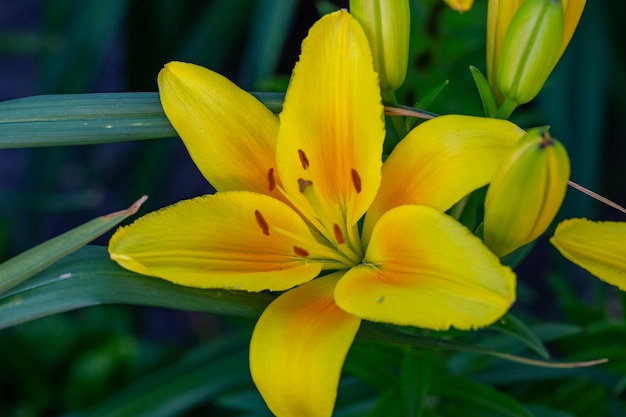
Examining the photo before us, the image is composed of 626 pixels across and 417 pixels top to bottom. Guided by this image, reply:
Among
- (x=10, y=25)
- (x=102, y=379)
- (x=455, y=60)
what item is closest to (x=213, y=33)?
(x=455, y=60)

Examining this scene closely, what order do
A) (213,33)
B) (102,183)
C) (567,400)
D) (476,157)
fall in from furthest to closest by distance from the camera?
(102,183) → (213,33) → (567,400) → (476,157)

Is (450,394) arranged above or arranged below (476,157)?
below

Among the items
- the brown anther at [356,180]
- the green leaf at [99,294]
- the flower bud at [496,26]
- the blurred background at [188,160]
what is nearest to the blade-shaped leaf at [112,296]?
the green leaf at [99,294]

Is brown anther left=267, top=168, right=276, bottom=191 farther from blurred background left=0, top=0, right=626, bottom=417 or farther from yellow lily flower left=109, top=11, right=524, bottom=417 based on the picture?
blurred background left=0, top=0, right=626, bottom=417

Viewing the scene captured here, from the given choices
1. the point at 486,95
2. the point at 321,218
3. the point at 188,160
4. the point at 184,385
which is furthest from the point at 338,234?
the point at 188,160

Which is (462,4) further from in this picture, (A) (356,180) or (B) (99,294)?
(B) (99,294)

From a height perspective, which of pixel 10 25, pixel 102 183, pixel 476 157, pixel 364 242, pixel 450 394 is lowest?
pixel 102 183

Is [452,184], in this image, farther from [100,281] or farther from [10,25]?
[10,25]
